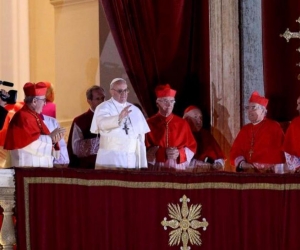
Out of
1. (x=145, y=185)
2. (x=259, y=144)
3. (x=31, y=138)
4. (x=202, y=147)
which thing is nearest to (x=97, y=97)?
(x=202, y=147)

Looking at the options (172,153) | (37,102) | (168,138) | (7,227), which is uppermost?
(37,102)

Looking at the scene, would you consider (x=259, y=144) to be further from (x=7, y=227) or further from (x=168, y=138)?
(x=7, y=227)

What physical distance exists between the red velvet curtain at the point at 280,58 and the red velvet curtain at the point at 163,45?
605mm

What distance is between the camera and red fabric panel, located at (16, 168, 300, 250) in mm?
7473

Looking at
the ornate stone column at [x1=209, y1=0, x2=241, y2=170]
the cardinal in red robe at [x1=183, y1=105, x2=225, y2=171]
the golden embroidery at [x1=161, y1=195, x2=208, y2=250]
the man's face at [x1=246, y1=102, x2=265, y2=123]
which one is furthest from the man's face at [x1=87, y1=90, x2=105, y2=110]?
the golden embroidery at [x1=161, y1=195, x2=208, y2=250]

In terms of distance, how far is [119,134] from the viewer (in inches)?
330

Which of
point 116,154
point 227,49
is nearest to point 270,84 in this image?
point 227,49

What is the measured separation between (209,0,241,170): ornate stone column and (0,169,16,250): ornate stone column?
251cm

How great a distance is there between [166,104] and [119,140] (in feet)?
2.67

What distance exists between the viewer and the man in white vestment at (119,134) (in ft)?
27.4

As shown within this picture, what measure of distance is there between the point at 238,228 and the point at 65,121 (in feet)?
11.6

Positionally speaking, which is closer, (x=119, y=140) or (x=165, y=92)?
(x=119, y=140)

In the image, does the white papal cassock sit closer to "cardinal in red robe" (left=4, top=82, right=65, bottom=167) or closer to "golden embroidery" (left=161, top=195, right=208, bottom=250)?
"cardinal in red robe" (left=4, top=82, right=65, bottom=167)

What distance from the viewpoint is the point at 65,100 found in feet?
35.0
